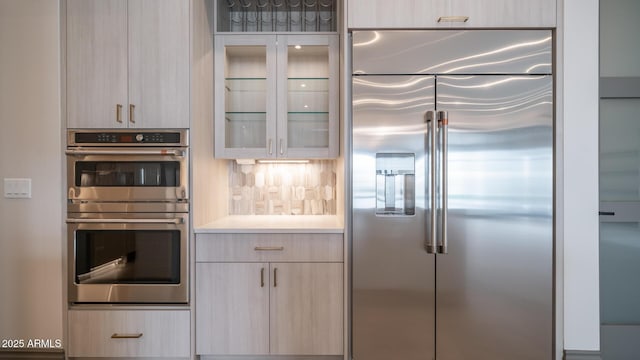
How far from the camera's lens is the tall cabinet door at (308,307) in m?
1.83

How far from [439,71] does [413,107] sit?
0.25 meters

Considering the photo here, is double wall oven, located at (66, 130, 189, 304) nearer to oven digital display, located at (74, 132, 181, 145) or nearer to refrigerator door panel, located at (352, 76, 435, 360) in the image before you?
oven digital display, located at (74, 132, 181, 145)

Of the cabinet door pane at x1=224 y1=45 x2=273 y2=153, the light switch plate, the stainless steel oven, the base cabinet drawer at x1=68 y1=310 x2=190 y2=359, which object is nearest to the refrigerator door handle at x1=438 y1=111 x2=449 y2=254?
the cabinet door pane at x1=224 y1=45 x2=273 y2=153

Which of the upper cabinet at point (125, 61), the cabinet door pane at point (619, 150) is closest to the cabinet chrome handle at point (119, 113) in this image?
the upper cabinet at point (125, 61)

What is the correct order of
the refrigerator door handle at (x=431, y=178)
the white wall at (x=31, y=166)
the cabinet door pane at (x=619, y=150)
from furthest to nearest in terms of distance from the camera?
1. the cabinet door pane at (x=619, y=150)
2. the white wall at (x=31, y=166)
3. the refrigerator door handle at (x=431, y=178)

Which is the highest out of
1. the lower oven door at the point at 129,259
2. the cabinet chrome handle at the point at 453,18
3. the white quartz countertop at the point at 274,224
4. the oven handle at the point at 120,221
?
the cabinet chrome handle at the point at 453,18

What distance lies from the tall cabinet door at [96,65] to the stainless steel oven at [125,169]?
0.11 metres

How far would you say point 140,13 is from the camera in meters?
1.81

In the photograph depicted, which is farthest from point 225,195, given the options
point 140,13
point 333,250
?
point 140,13

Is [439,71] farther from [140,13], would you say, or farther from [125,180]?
[125,180]

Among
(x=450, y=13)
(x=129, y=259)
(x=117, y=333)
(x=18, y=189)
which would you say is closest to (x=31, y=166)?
(x=18, y=189)

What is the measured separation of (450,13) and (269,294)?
1905mm

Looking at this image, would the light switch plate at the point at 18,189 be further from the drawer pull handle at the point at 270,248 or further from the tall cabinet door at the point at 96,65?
the drawer pull handle at the point at 270,248

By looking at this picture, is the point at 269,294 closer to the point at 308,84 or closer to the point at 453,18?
the point at 308,84
